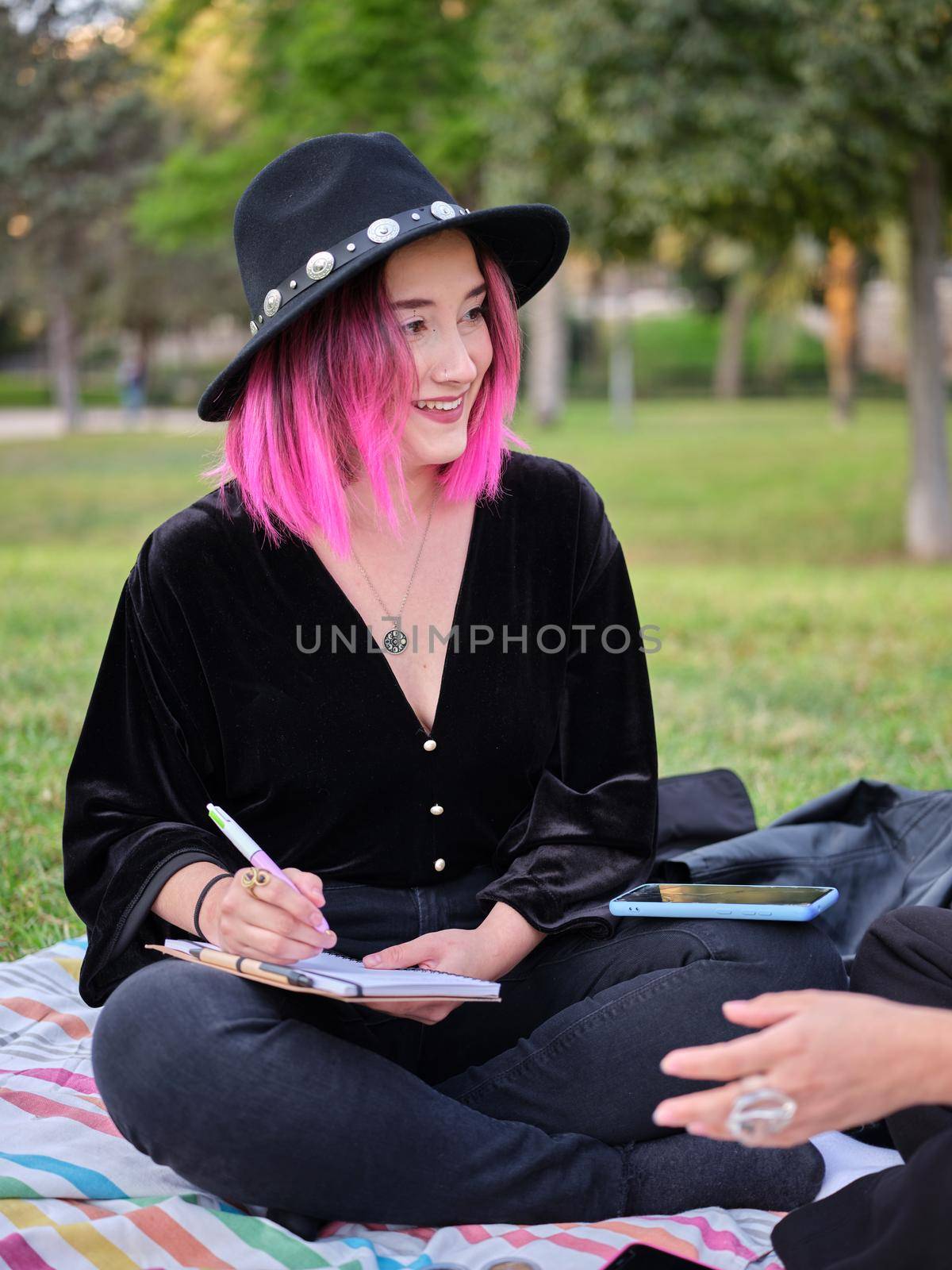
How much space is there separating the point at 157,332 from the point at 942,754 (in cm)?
3760

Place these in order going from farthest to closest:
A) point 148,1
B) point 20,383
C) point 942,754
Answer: point 20,383 < point 148,1 < point 942,754

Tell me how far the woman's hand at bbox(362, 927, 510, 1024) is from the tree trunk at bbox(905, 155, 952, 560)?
31.6 ft

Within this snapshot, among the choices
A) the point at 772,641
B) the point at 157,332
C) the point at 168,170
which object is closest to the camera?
the point at 772,641

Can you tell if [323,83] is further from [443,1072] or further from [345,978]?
[345,978]

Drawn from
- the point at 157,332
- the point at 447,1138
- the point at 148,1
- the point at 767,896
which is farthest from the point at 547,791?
the point at 157,332

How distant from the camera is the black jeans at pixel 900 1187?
176 centimetres

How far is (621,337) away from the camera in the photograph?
2925 centimetres

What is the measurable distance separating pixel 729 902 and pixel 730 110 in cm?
767

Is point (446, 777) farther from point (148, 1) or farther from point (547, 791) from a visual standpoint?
point (148, 1)

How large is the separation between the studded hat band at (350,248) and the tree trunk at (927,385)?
30.3 feet

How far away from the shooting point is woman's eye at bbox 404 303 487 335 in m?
2.44

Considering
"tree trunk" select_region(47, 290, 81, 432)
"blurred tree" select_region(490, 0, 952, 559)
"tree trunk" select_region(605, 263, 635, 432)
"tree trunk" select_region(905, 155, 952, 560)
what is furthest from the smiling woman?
"tree trunk" select_region(47, 290, 81, 432)

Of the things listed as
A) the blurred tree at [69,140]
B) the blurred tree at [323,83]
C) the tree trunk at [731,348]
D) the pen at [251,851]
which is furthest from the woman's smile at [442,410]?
the tree trunk at [731,348]

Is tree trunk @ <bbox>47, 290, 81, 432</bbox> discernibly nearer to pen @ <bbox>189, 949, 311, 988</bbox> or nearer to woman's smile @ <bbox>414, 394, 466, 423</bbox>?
woman's smile @ <bbox>414, 394, 466, 423</bbox>
